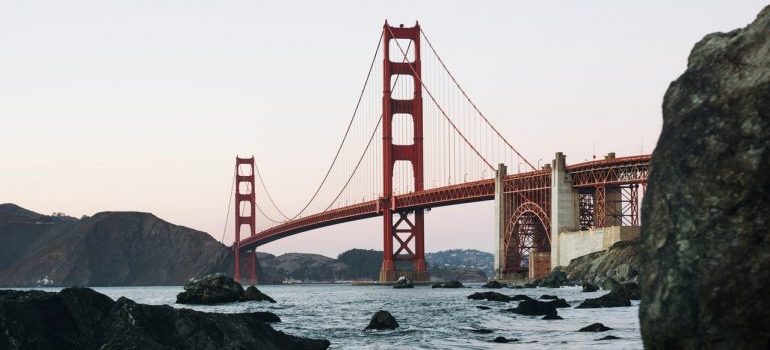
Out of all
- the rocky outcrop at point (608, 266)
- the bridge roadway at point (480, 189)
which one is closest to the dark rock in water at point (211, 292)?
the rocky outcrop at point (608, 266)

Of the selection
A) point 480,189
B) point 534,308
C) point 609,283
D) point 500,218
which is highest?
point 480,189

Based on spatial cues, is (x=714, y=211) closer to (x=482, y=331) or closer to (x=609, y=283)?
(x=482, y=331)

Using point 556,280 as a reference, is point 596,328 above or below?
below

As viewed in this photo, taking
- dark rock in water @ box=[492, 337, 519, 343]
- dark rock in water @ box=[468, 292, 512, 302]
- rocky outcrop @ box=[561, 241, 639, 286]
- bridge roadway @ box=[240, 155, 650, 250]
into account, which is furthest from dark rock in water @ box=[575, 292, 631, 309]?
bridge roadway @ box=[240, 155, 650, 250]

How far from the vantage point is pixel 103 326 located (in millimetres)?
20500

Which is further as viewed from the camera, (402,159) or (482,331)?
(402,159)

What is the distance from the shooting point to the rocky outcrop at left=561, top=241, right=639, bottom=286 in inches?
2960

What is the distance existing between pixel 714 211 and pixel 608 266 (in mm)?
69321

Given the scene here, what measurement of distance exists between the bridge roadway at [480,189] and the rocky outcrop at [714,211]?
7604 centimetres

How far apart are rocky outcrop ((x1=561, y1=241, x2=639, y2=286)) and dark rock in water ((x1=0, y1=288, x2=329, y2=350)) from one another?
54.1 m

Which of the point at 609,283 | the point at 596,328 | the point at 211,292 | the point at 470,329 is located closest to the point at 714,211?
the point at 596,328

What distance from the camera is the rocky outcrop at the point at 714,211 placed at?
1123cm

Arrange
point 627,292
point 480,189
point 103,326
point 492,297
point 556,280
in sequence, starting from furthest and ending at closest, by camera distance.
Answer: point 480,189 → point 556,280 → point 492,297 → point 627,292 → point 103,326

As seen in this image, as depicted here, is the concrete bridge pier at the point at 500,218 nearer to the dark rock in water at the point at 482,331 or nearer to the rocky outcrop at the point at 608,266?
the rocky outcrop at the point at 608,266
